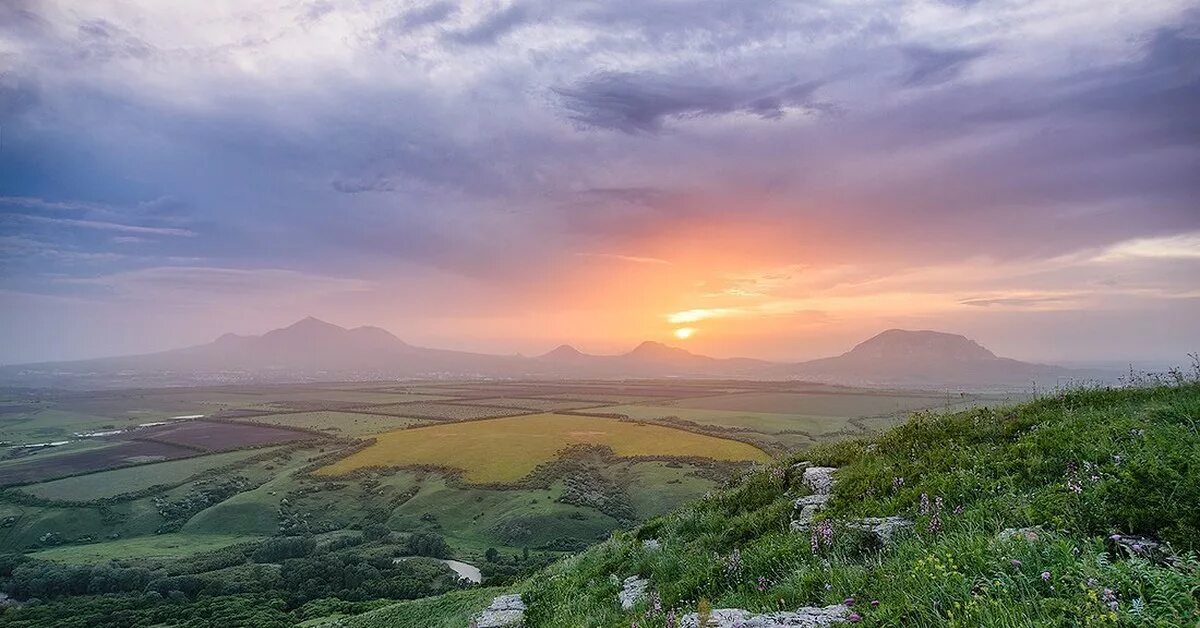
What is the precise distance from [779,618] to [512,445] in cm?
13809

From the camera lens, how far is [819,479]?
1283cm

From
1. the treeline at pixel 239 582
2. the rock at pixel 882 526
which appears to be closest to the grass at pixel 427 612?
the rock at pixel 882 526

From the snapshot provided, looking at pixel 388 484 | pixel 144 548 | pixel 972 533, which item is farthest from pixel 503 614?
pixel 144 548

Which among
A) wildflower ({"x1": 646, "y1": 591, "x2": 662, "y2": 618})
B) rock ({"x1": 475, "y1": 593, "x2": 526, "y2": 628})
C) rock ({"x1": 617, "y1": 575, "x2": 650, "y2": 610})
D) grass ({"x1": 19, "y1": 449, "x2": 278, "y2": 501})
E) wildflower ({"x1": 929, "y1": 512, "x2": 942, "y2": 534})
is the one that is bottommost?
grass ({"x1": 19, "y1": 449, "x2": 278, "y2": 501})

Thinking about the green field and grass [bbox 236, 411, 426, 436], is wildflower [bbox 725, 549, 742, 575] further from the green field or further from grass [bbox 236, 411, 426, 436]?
grass [bbox 236, 411, 426, 436]

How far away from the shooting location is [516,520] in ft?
293

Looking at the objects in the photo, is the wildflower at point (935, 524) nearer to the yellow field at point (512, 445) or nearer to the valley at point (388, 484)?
the valley at point (388, 484)

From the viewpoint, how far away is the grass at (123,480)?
119 metres

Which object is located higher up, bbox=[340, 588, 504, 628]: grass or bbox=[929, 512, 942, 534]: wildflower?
bbox=[929, 512, 942, 534]: wildflower

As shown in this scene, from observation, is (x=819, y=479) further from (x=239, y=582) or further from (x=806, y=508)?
(x=239, y=582)

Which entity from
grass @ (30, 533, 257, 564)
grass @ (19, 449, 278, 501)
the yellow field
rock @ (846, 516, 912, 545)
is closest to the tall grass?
rock @ (846, 516, 912, 545)

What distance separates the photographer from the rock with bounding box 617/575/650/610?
10.5m

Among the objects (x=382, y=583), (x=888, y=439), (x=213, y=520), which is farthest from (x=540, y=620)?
(x=213, y=520)

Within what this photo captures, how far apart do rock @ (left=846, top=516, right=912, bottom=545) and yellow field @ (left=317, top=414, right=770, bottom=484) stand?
335 ft
